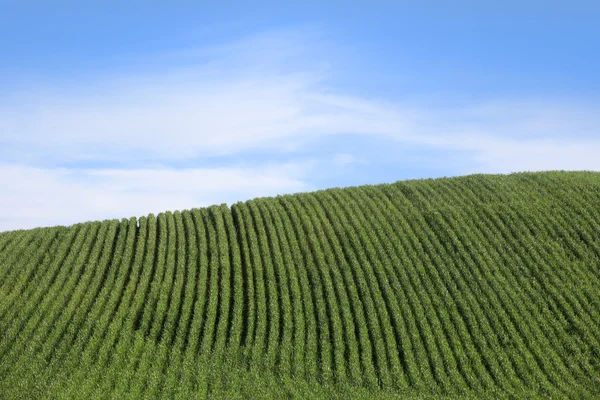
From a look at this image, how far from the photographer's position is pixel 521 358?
18.3 m

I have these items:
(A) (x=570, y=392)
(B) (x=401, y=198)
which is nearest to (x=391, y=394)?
(A) (x=570, y=392)

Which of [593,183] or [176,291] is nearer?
[176,291]

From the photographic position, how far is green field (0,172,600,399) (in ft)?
57.0

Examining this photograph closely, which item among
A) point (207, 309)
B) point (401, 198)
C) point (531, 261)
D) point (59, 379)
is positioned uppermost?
point (401, 198)

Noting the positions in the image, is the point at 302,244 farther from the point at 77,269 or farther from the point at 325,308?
the point at 77,269

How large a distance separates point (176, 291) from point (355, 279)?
7.40m

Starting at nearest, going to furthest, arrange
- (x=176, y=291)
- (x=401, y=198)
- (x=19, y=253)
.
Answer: (x=176, y=291)
(x=19, y=253)
(x=401, y=198)

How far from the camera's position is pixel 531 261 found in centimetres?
2300

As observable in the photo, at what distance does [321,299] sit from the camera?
20.9 metres

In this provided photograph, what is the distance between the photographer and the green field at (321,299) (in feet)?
57.0

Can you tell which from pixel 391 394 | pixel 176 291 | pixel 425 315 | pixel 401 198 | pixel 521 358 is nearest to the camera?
pixel 391 394

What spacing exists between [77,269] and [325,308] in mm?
11471

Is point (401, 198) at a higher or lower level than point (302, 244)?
higher

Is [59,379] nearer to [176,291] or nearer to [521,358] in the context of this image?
[176,291]
